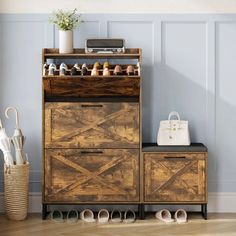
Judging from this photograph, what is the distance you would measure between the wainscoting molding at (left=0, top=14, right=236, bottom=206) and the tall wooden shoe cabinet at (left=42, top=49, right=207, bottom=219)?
373mm

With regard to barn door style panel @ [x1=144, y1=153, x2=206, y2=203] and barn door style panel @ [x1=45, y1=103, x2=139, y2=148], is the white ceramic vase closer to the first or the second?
barn door style panel @ [x1=45, y1=103, x2=139, y2=148]

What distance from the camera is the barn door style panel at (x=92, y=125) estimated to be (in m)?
5.75

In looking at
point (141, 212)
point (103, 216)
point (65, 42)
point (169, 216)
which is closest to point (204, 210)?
point (169, 216)

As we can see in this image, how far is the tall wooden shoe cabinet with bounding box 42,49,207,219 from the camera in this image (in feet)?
18.9

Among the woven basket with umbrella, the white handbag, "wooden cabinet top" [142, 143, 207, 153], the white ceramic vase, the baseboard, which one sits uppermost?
the white ceramic vase

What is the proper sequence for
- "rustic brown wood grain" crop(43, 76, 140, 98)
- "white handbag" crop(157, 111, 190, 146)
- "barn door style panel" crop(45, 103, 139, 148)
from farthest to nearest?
"white handbag" crop(157, 111, 190, 146) < "barn door style panel" crop(45, 103, 139, 148) < "rustic brown wood grain" crop(43, 76, 140, 98)

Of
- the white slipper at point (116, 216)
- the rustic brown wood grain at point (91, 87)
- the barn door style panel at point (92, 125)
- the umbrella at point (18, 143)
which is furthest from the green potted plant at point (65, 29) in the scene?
the white slipper at point (116, 216)

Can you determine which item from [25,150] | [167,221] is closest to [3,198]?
[25,150]

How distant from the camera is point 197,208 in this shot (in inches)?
241

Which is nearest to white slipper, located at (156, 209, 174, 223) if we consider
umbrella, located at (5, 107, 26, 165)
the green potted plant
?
umbrella, located at (5, 107, 26, 165)

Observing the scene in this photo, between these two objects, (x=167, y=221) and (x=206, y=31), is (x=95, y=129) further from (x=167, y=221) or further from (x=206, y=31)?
(x=206, y=31)

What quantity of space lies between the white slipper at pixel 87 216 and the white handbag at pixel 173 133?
904 millimetres

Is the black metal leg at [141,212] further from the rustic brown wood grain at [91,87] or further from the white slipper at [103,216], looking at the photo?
the rustic brown wood grain at [91,87]

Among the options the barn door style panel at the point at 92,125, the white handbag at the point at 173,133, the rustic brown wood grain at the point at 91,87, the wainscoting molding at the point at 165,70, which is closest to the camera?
the rustic brown wood grain at the point at 91,87
